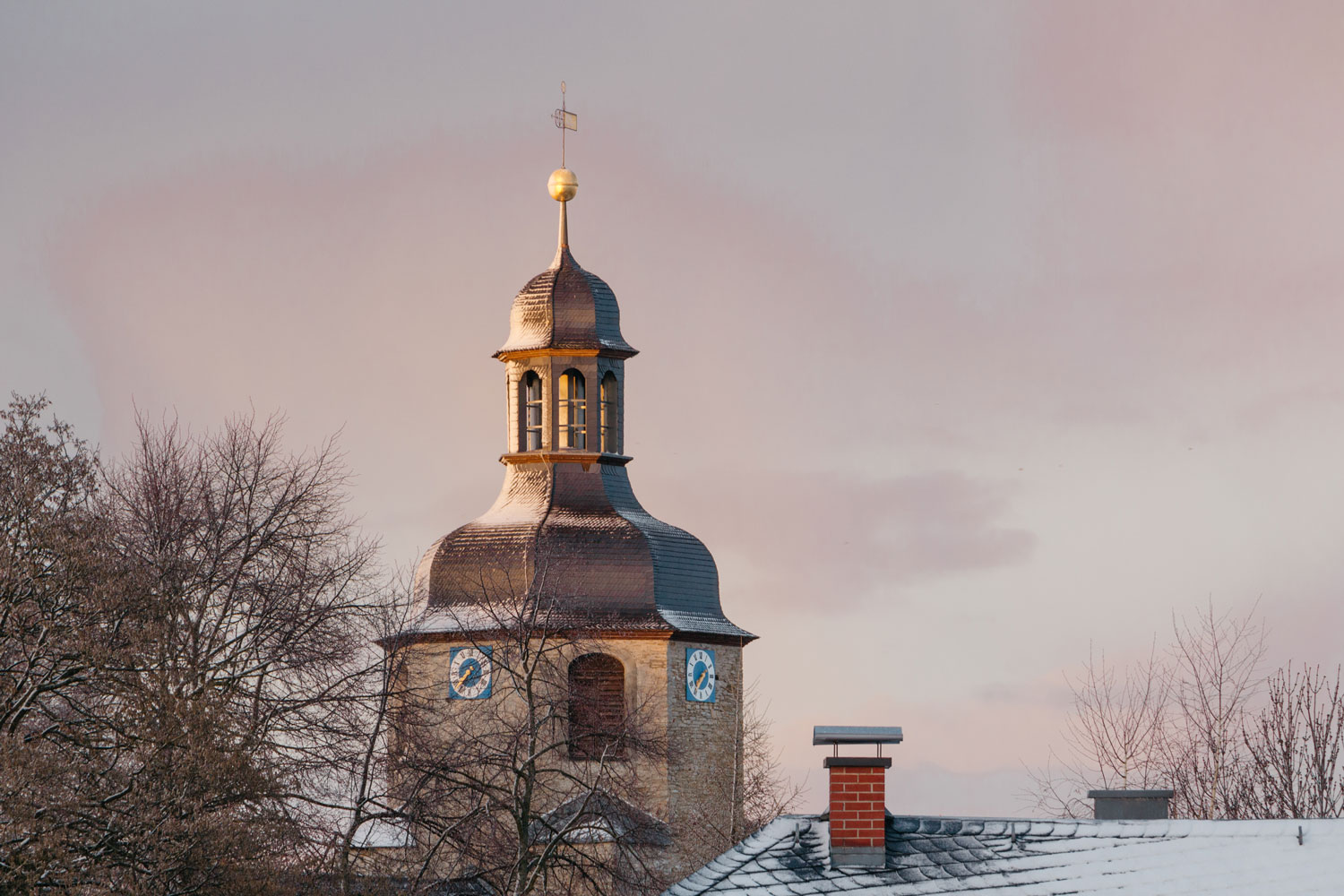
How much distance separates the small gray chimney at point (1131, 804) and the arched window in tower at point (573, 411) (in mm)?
20429

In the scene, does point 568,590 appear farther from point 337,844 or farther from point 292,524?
point 337,844

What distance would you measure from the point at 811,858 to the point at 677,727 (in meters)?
18.7

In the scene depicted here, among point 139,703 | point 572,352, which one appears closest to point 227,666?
point 139,703

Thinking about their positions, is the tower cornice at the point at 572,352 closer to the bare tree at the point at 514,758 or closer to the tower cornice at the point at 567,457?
the tower cornice at the point at 567,457

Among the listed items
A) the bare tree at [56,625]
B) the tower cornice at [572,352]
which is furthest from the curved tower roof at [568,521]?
the bare tree at [56,625]

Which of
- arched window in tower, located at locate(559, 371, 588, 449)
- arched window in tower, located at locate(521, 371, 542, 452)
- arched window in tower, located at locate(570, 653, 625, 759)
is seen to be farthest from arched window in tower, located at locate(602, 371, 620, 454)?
arched window in tower, located at locate(570, 653, 625, 759)

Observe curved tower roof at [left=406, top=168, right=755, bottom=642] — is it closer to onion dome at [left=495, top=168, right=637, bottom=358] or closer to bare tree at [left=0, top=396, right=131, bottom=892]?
onion dome at [left=495, top=168, right=637, bottom=358]

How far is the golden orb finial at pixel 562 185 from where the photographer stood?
44.2m

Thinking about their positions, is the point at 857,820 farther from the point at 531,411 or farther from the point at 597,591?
the point at 531,411

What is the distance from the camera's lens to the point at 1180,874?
19.4 meters

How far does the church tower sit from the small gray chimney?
14.6 meters

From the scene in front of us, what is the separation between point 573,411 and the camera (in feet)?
137

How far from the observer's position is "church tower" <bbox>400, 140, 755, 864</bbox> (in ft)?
124

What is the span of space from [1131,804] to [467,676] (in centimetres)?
1726
